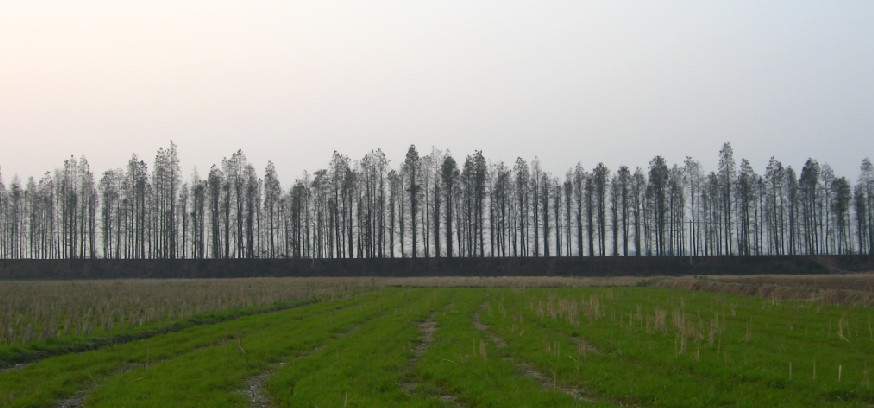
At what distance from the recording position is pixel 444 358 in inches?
645

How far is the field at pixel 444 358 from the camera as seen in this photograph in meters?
12.3

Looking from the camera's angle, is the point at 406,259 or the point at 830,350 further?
the point at 406,259

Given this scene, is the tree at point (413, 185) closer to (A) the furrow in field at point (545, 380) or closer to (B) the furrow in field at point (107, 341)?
(B) the furrow in field at point (107, 341)

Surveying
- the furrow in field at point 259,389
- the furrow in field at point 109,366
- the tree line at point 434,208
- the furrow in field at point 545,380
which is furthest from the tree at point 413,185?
the furrow in field at point 259,389

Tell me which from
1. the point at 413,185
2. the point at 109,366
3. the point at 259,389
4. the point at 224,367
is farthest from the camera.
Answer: the point at 413,185

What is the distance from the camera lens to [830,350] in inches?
658

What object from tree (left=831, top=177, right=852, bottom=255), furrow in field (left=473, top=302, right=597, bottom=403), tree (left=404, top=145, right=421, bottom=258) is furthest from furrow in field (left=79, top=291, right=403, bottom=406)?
tree (left=831, top=177, right=852, bottom=255)

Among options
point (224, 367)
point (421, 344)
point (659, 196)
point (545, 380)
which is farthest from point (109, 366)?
point (659, 196)

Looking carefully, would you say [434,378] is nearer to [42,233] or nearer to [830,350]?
[830,350]

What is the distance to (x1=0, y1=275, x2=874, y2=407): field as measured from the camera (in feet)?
40.3

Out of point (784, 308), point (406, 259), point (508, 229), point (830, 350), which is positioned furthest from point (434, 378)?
point (508, 229)

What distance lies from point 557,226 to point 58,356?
84.6 metres

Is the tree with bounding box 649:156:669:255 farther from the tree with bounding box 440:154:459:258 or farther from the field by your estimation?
the field

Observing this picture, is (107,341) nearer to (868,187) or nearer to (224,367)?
(224,367)
